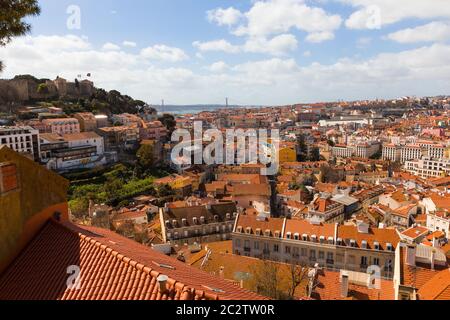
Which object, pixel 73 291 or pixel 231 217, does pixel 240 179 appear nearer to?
pixel 231 217

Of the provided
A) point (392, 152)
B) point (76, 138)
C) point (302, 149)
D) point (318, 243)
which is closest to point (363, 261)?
point (318, 243)

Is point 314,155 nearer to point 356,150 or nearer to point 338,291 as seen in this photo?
point 356,150

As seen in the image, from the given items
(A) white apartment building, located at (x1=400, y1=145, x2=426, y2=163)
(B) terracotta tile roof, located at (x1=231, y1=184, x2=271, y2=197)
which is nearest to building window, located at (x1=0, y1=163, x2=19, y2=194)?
(B) terracotta tile roof, located at (x1=231, y1=184, x2=271, y2=197)

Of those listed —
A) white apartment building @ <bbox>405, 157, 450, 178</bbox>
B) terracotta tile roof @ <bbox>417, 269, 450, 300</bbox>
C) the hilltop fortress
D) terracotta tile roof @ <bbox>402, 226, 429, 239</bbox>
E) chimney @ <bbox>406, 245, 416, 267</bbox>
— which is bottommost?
white apartment building @ <bbox>405, 157, 450, 178</bbox>

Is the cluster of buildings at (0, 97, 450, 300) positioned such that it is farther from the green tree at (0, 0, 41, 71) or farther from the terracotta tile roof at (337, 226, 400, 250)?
the green tree at (0, 0, 41, 71)

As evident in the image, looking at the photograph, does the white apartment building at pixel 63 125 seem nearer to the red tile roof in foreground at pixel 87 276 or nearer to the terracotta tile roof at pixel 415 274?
the terracotta tile roof at pixel 415 274

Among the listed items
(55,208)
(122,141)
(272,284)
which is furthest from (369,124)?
(55,208)
